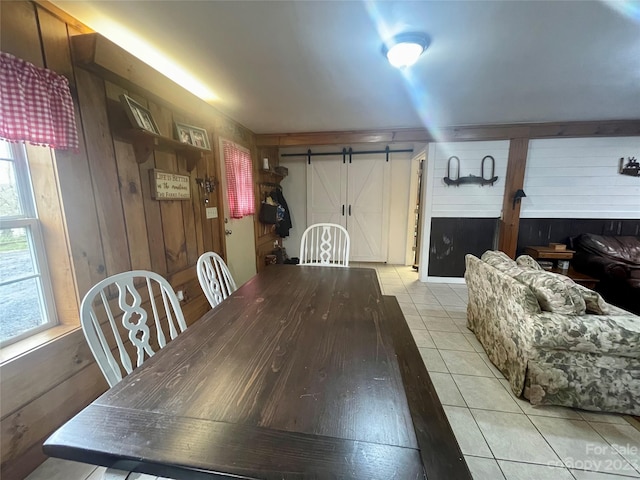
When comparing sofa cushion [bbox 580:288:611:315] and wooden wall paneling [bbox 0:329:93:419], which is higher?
sofa cushion [bbox 580:288:611:315]

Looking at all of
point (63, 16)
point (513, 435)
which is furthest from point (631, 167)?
point (63, 16)

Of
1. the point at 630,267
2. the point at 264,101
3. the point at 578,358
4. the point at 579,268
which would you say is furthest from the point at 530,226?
the point at 264,101

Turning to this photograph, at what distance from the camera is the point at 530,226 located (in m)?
3.71

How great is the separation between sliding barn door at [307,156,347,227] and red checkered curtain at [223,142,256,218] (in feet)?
5.26

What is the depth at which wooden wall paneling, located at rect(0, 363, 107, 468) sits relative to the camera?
115cm

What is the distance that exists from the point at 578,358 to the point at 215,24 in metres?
2.86

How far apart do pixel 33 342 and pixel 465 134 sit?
4548mm

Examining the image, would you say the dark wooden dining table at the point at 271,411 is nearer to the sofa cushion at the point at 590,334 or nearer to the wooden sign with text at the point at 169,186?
the sofa cushion at the point at 590,334

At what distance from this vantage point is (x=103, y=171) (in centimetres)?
157

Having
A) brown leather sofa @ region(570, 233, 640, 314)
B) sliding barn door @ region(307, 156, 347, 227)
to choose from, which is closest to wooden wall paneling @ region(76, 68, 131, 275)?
sliding barn door @ region(307, 156, 347, 227)

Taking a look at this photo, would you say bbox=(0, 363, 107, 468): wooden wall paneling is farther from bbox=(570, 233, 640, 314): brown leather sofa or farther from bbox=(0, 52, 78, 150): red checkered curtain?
bbox=(570, 233, 640, 314): brown leather sofa

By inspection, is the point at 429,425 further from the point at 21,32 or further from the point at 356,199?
the point at 356,199

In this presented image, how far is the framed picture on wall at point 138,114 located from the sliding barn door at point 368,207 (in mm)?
3646

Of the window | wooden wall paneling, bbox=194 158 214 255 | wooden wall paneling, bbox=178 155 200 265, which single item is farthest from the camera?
wooden wall paneling, bbox=194 158 214 255
